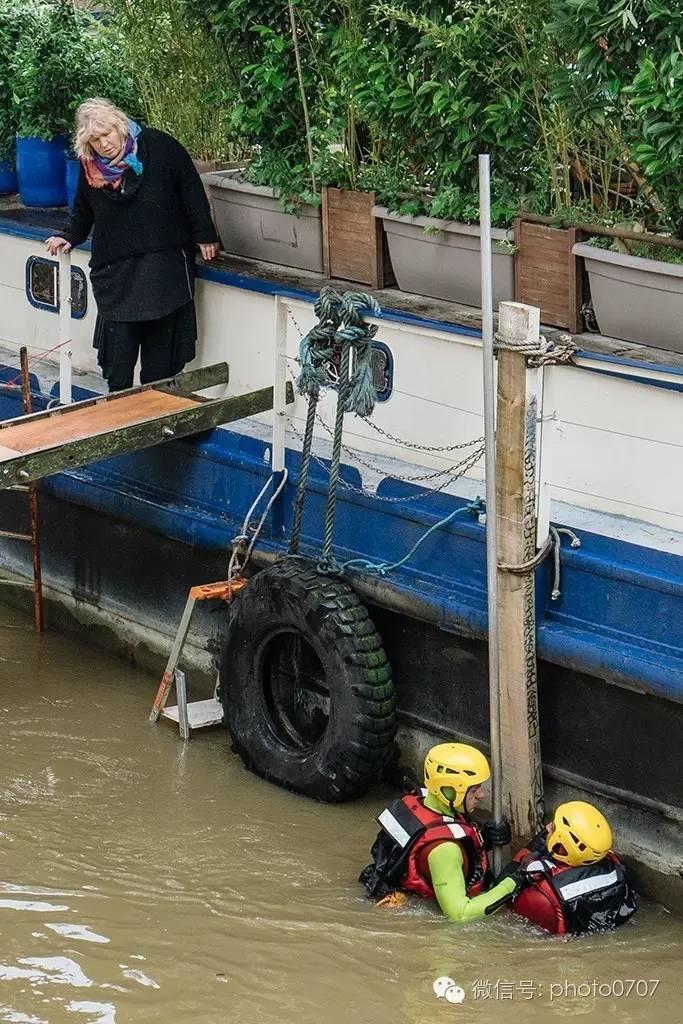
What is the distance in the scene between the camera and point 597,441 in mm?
5949

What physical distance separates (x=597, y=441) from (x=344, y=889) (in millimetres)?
1842

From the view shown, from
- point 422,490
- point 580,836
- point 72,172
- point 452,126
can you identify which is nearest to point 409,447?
point 422,490

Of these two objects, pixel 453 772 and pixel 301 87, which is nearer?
pixel 453 772

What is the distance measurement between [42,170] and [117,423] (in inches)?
90.9

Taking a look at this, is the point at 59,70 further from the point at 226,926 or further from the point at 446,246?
the point at 226,926

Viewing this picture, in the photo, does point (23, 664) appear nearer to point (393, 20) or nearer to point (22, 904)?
point (22, 904)

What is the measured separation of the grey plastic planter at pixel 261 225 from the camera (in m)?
7.25

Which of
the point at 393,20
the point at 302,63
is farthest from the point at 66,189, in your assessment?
the point at 393,20

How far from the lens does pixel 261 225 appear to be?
744 centimetres

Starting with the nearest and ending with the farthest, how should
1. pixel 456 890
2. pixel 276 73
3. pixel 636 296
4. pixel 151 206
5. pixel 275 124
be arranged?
1. pixel 456 890
2. pixel 636 296
3. pixel 151 206
4. pixel 276 73
5. pixel 275 124

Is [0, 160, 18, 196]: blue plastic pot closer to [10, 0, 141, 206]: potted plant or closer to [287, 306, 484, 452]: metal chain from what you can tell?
[10, 0, 141, 206]: potted plant

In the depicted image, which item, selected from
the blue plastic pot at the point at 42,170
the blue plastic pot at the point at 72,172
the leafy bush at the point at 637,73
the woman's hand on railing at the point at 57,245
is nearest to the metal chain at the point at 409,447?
the leafy bush at the point at 637,73

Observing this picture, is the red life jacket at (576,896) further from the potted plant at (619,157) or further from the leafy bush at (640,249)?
the leafy bush at (640,249)

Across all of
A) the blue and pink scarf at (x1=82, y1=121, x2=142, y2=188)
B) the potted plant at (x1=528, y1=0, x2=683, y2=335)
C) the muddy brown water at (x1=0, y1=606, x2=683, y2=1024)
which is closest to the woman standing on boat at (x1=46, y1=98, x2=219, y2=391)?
the blue and pink scarf at (x1=82, y1=121, x2=142, y2=188)
